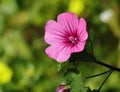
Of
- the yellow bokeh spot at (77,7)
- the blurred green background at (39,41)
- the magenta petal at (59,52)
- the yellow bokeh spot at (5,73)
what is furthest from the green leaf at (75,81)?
the yellow bokeh spot at (77,7)

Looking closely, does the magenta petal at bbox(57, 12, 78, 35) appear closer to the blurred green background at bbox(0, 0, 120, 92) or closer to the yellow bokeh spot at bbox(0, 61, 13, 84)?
the blurred green background at bbox(0, 0, 120, 92)

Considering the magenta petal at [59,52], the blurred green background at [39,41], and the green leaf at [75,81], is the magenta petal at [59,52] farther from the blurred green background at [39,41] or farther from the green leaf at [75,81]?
the blurred green background at [39,41]

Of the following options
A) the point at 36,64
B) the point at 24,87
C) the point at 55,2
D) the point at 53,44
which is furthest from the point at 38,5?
the point at 53,44

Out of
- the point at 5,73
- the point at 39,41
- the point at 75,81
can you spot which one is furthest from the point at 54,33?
the point at 39,41

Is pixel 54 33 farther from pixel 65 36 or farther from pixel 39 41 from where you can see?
pixel 39 41

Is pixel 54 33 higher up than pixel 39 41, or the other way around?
pixel 54 33

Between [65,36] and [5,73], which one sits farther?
[5,73]
